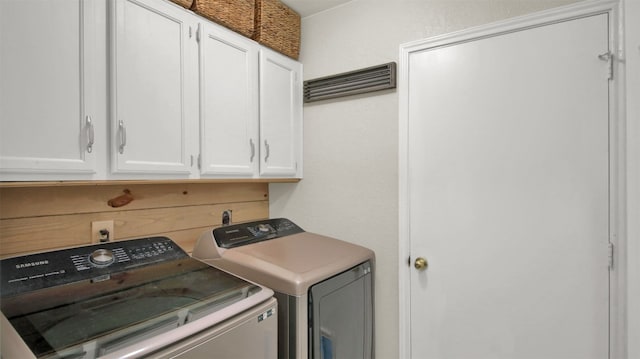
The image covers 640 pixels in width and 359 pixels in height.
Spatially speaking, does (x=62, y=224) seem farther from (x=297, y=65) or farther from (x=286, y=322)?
(x=297, y=65)

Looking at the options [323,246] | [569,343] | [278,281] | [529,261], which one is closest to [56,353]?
[278,281]

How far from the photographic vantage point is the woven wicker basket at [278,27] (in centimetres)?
188

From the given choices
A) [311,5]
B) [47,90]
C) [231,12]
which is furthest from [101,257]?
[311,5]

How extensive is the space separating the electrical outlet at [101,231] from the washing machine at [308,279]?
0.41 metres

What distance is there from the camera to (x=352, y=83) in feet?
6.59

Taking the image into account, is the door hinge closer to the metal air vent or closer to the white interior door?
the white interior door

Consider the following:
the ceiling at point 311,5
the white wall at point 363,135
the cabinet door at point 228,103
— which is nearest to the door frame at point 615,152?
the white wall at point 363,135

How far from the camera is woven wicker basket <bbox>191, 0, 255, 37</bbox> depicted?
158cm

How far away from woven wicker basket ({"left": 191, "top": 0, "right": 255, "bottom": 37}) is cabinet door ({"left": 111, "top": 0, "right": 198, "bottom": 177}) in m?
0.09

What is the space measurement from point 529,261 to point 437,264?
0.42 meters

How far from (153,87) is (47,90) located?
38cm

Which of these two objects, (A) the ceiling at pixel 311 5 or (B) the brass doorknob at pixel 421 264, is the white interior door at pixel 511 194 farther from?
(A) the ceiling at pixel 311 5

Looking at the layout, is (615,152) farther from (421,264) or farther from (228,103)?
(228,103)

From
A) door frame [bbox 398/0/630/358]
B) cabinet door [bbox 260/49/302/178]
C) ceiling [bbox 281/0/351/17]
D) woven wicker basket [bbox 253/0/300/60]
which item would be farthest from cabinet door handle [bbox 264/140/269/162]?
door frame [bbox 398/0/630/358]
